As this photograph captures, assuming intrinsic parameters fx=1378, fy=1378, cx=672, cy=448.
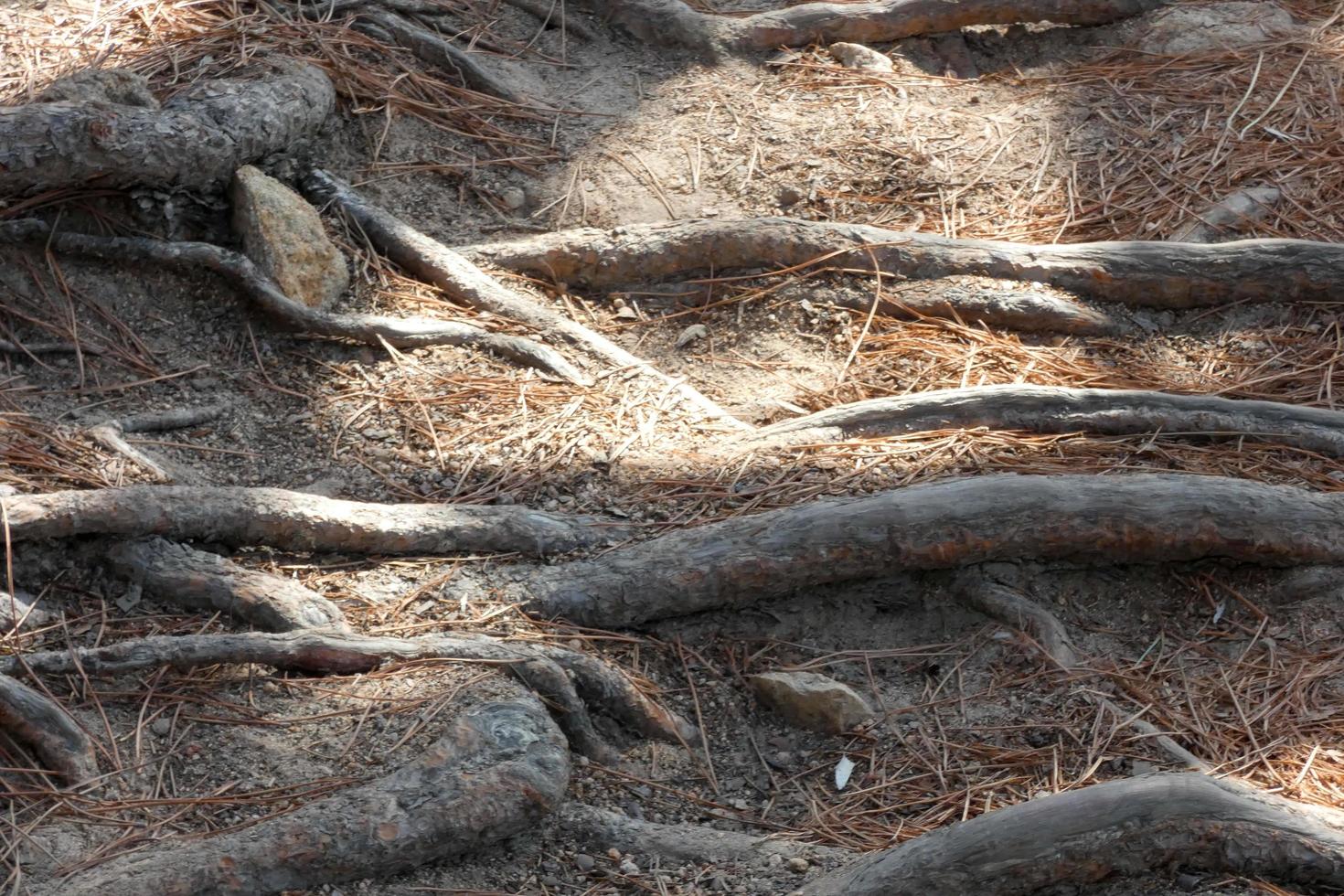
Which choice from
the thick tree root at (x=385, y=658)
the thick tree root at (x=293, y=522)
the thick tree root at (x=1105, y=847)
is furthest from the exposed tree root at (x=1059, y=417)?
the thick tree root at (x=1105, y=847)

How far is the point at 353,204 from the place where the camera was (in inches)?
170

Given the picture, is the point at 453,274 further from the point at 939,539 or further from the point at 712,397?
the point at 939,539

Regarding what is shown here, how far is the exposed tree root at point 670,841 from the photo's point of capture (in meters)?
2.71

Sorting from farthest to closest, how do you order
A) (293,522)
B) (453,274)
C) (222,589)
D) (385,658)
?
(453,274) < (293,522) < (222,589) < (385,658)

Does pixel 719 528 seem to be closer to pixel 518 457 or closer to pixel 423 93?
pixel 518 457

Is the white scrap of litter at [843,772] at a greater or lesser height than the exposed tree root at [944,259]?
lesser

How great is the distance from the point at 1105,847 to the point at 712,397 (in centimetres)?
189

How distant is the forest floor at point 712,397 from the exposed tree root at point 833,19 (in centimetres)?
9

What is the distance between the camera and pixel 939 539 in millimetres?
3277

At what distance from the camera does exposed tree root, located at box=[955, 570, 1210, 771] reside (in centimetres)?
320

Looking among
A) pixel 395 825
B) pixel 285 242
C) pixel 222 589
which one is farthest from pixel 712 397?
pixel 395 825

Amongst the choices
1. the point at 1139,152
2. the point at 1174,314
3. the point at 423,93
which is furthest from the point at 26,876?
the point at 1139,152

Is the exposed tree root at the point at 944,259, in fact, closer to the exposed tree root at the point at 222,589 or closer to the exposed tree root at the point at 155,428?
the exposed tree root at the point at 155,428

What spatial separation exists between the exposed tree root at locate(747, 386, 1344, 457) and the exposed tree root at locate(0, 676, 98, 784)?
5.96 feet
